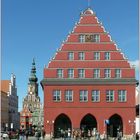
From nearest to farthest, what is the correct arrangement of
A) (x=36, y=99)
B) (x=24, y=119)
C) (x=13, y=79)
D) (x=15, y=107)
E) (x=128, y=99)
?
(x=128, y=99), (x=13, y=79), (x=15, y=107), (x=24, y=119), (x=36, y=99)

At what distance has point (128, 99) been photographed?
220ft

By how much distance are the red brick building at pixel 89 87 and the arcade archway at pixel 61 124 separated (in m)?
0.53

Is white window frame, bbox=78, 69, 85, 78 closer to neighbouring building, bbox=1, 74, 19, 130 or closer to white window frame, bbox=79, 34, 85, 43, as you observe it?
white window frame, bbox=79, 34, 85, 43

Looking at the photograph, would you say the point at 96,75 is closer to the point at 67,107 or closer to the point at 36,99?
the point at 67,107

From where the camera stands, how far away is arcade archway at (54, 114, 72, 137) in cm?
6819

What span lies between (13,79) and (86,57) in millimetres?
72153

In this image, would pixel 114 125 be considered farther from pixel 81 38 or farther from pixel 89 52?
pixel 81 38

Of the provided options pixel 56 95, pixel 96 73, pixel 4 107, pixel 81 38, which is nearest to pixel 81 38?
pixel 81 38

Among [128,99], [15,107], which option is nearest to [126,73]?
[128,99]

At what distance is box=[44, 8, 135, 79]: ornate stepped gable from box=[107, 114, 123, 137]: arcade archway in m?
6.21

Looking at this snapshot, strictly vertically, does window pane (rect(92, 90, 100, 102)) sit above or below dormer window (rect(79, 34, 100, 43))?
below

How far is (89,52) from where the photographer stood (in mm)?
67688

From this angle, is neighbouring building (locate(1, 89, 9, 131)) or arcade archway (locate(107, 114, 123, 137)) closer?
arcade archway (locate(107, 114, 123, 137))

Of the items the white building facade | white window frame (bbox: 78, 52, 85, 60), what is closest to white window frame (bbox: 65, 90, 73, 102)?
white window frame (bbox: 78, 52, 85, 60)
